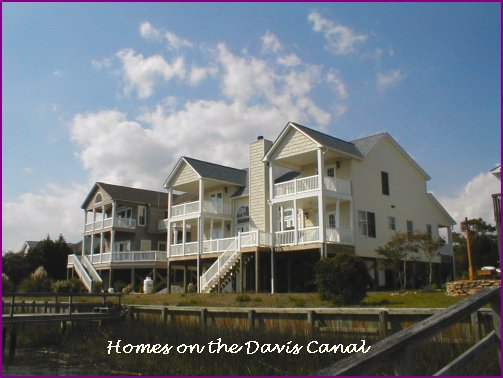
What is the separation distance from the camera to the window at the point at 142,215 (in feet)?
160

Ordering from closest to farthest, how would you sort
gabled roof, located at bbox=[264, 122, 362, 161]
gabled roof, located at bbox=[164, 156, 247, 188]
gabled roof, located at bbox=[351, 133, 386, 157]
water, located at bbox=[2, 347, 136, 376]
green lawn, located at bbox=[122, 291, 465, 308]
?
water, located at bbox=[2, 347, 136, 376], green lawn, located at bbox=[122, 291, 465, 308], gabled roof, located at bbox=[264, 122, 362, 161], gabled roof, located at bbox=[351, 133, 386, 157], gabled roof, located at bbox=[164, 156, 247, 188]

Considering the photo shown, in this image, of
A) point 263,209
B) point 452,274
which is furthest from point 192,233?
point 452,274

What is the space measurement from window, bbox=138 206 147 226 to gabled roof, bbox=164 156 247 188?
1125 cm

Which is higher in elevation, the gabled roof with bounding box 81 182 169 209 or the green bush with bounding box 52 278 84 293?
the gabled roof with bounding box 81 182 169 209

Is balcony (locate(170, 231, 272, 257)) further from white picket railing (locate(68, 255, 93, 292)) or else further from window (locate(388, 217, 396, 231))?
white picket railing (locate(68, 255, 93, 292))

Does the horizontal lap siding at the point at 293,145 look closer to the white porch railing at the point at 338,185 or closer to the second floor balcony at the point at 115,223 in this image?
the white porch railing at the point at 338,185

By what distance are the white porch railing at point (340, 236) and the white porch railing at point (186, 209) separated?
39.5 ft

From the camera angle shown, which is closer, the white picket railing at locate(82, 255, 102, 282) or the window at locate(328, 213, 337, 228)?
the window at locate(328, 213, 337, 228)

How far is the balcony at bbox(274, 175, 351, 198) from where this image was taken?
2832cm

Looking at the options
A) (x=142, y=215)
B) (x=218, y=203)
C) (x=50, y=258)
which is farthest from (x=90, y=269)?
(x=218, y=203)

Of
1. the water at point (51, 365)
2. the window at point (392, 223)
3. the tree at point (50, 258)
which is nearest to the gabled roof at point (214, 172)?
the window at point (392, 223)

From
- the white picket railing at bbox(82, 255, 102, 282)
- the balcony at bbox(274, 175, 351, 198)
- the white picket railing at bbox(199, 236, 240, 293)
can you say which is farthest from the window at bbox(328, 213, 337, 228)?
the white picket railing at bbox(82, 255, 102, 282)

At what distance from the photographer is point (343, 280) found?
60.0ft

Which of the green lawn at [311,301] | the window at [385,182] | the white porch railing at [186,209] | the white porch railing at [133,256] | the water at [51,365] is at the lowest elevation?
the water at [51,365]
